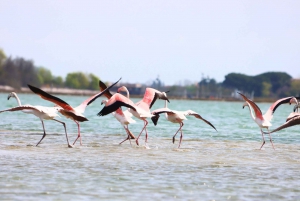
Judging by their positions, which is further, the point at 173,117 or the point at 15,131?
the point at 15,131

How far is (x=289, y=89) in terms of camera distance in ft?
559

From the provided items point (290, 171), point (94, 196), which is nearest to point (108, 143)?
point (290, 171)

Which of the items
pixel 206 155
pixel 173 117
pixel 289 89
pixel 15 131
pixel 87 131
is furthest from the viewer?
pixel 289 89

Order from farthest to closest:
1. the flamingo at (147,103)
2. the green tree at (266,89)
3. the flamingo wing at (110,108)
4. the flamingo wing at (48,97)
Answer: the green tree at (266,89), the flamingo at (147,103), the flamingo wing at (110,108), the flamingo wing at (48,97)

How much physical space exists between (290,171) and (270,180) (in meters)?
1.44

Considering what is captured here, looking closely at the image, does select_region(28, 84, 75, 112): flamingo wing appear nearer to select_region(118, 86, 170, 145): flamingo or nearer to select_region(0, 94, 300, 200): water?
select_region(0, 94, 300, 200): water

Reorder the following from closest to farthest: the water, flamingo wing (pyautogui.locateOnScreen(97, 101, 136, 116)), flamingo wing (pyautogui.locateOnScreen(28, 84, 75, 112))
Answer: the water, flamingo wing (pyautogui.locateOnScreen(28, 84, 75, 112)), flamingo wing (pyautogui.locateOnScreen(97, 101, 136, 116))

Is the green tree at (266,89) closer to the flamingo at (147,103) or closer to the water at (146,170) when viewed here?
the water at (146,170)

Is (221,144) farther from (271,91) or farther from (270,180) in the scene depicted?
(271,91)

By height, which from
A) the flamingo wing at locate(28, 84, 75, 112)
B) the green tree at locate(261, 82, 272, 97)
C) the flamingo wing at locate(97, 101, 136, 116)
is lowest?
the flamingo wing at locate(97, 101, 136, 116)

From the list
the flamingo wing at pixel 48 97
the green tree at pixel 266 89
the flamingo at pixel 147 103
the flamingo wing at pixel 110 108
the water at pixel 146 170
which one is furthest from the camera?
the green tree at pixel 266 89

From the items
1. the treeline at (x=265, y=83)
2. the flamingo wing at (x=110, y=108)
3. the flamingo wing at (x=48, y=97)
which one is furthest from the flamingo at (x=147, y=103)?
the treeline at (x=265, y=83)

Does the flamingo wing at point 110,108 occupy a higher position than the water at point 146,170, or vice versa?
the flamingo wing at point 110,108

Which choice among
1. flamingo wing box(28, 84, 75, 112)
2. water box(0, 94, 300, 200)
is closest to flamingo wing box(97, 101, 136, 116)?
water box(0, 94, 300, 200)
